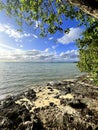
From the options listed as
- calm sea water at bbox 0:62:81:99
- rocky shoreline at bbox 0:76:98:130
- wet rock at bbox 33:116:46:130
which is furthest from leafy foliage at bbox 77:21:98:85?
calm sea water at bbox 0:62:81:99

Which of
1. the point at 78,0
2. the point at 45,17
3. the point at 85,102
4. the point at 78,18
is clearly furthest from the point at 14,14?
the point at 85,102

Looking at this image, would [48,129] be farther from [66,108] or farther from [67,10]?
[67,10]

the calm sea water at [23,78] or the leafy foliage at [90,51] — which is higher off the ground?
the leafy foliage at [90,51]

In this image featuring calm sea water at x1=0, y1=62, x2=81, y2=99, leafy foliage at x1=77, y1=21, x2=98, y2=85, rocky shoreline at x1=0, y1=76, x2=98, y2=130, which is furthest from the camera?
calm sea water at x1=0, y1=62, x2=81, y2=99

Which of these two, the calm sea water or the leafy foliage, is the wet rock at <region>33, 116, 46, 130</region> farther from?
the calm sea water

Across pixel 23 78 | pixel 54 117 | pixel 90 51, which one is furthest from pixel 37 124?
pixel 23 78

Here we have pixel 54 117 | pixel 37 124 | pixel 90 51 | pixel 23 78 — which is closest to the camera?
pixel 37 124

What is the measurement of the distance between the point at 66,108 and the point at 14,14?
29.8ft

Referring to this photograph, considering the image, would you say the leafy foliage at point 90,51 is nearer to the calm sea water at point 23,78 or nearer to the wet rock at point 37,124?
the wet rock at point 37,124

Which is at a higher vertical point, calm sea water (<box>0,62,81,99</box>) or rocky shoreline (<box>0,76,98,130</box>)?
rocky shoreline (<box>0,76,98,130</box>)

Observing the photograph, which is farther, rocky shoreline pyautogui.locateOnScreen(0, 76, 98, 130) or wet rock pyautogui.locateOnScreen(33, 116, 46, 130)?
rocky shoreline pyautogui.locateOnScreen(0, 76, 98, 130)

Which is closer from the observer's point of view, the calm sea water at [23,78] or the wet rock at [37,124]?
the wet rock at [37,124]

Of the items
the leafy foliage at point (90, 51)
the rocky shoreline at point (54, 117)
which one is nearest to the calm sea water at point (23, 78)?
the rocky shoreline at point (54, 117)

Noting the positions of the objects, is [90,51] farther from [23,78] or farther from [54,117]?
[23,78]
